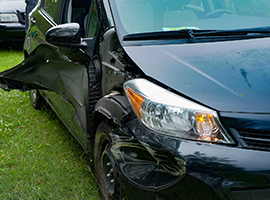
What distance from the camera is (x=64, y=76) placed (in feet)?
8.69

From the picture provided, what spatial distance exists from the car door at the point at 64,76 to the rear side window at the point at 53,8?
6 cm

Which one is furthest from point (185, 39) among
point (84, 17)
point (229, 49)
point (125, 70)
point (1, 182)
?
point (1, 182)

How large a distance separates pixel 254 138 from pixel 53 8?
2.59 meters

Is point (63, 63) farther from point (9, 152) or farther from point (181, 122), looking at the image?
point (181, 122)

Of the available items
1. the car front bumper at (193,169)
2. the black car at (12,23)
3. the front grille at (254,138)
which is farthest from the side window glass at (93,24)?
the black car at (12,23)

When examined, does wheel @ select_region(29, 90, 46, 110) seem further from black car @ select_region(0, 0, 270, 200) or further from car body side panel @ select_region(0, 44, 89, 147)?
black car @ select_region(0, 0, 270, 200)

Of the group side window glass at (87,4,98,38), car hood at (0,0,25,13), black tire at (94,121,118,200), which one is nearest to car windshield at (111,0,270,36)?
side window glass at (87,4,98,38)

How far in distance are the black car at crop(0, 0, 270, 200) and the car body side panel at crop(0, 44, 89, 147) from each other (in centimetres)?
1

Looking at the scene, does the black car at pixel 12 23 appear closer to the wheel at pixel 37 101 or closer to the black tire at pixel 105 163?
the wheel at pixel 37 101

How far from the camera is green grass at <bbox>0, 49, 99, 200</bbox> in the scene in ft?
8.63

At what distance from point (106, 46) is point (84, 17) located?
955mm

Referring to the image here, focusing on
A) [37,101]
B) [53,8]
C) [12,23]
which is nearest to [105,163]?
[53,8]

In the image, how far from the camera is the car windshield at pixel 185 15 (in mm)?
2213

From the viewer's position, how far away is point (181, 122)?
5.05 feet
